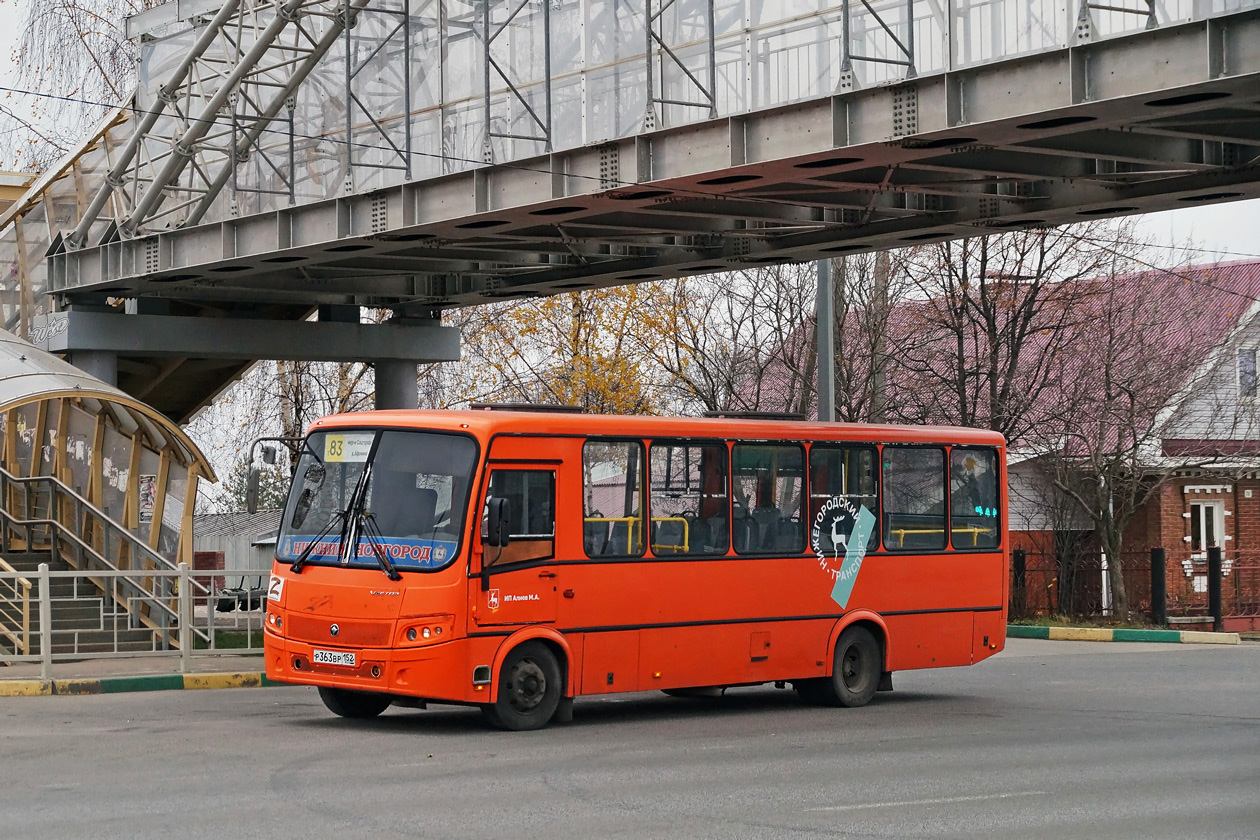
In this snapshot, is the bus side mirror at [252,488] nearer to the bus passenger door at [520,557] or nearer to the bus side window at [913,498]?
the bus passenger door at [520,557]

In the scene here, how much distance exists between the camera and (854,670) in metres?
17.6

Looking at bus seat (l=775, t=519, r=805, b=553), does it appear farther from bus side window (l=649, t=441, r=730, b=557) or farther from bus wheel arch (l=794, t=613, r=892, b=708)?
bus wheel arch (l=794, t=613, r=892, b=708)

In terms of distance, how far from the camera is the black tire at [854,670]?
17.3m

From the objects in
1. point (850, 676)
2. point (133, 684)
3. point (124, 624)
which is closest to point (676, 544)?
point (850, 676)

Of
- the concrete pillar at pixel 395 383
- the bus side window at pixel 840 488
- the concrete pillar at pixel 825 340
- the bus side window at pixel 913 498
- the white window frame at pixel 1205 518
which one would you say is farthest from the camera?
the white window frame at pixel 1205 518

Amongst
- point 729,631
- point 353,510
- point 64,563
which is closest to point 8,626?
point 64,563

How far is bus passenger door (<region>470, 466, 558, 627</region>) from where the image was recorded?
566 inches

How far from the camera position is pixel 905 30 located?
17.8 m

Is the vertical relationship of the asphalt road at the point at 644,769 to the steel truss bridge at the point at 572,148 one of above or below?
below

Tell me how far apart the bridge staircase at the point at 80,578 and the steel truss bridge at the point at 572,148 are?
3.09 metres

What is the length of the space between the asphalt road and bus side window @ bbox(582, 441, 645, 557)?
67.2 inches

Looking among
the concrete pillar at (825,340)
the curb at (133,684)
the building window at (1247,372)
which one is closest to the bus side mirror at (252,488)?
the curb at (133,684)

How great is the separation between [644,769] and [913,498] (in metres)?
6.97

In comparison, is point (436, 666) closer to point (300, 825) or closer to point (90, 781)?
point (90, 781)
